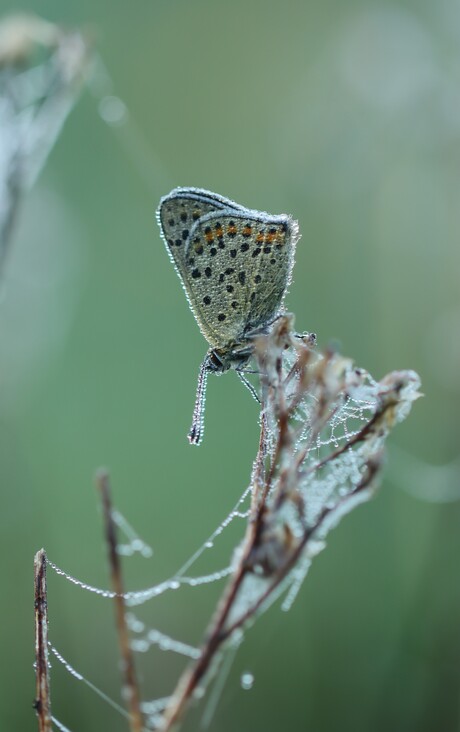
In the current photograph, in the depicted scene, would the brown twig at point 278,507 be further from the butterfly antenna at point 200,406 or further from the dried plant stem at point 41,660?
the butterfly antenna at point 200,406

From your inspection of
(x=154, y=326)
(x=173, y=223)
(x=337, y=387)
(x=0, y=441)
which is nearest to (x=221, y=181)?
(x=154, y=326)

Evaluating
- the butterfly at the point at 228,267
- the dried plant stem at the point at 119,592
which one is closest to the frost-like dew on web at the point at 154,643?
the dried plant stem at the point at 119,592

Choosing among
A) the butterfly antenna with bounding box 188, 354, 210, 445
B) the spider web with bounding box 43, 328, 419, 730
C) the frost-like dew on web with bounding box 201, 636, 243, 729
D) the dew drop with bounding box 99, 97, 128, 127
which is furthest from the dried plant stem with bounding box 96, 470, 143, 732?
the dew drop with bounding box 99, 97, 128, 127

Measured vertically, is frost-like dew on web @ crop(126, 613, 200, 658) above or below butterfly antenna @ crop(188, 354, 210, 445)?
below

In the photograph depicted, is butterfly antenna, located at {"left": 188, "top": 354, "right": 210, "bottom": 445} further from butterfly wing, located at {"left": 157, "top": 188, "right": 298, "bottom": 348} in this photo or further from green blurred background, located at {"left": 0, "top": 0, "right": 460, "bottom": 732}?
green blurred background, located at {"left": 0, "top": 0, "right": 460, "bottom": 732}

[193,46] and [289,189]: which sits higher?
[193,46]

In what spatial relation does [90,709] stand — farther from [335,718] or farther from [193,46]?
[193,46]
